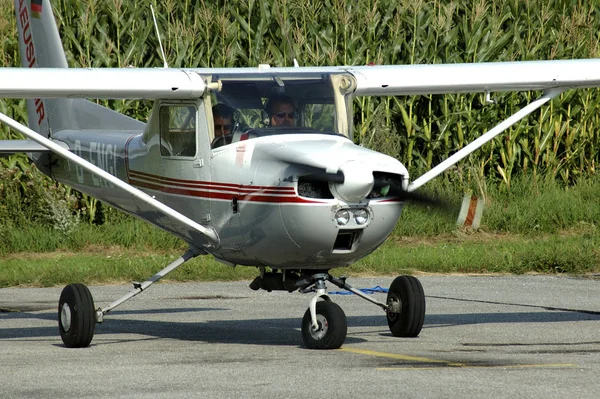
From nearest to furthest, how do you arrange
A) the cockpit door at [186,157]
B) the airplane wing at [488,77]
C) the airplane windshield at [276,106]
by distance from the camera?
the airplane windshield at [276,106] < the cockpit door at [186,157] < the airplane wing at [488,77]

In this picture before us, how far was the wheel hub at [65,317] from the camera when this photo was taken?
31.0ft

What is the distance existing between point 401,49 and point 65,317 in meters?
10.3

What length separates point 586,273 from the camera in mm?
14297

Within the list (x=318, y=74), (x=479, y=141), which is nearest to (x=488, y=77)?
(x=479, y=141)

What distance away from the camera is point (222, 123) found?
9.17 metres

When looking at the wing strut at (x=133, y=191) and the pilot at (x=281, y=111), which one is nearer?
the pilot at (x=281, y=111)

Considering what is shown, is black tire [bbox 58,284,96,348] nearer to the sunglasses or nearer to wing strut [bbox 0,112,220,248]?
wing strut [bbox 0,112,220,248]

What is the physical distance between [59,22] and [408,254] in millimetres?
6681

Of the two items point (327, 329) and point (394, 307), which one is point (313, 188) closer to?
point (327, 329)

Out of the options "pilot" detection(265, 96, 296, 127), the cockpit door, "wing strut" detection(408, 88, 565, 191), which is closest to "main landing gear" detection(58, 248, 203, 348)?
the cockpit door

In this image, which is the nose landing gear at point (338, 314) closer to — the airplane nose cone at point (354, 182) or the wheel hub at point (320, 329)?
the wheel hub at point (320, 329)

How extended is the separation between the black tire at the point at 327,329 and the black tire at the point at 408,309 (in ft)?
3.02

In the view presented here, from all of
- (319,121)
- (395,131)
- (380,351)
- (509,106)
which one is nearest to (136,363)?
(380,351)

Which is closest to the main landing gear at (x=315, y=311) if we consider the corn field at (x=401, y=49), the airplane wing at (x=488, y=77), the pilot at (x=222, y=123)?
the pilot at (x=222, y=123)
